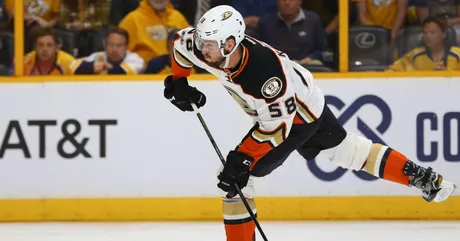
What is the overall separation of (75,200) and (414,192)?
2167 mm

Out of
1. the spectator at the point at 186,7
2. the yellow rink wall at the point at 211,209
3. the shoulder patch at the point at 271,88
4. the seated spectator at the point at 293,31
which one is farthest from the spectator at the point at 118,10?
the shoulder patch at the point at 271,88

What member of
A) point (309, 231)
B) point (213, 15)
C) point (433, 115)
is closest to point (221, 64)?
point (213, 15)

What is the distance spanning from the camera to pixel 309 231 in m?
6.28

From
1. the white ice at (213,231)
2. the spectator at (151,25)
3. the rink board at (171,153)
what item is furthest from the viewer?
the spectator at (151,25)

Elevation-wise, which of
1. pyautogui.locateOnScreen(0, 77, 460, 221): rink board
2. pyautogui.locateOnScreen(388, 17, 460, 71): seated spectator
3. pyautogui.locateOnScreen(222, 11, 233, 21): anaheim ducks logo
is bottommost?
pyautogui.locateOnScreen(0, 77, 460, 221): rink board

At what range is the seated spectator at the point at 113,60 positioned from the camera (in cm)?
676

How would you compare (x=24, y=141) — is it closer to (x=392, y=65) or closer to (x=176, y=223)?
(x=176, y=223)

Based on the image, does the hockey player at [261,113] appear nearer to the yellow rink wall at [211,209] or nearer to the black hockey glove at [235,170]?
the black hockey glove at [235,170]

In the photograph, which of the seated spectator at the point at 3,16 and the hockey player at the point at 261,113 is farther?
the seated spectator at the point at 3,16

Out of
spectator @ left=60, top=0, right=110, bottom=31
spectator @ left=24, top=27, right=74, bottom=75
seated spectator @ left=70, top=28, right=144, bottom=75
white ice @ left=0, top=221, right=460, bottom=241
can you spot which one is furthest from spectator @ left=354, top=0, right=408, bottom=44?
spectator @ left=24, top=27, right=74, bottom=75

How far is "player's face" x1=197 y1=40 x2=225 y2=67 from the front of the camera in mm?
4723

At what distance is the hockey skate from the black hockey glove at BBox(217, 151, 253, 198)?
41.2 inches

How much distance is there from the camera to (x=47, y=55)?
6789 mm

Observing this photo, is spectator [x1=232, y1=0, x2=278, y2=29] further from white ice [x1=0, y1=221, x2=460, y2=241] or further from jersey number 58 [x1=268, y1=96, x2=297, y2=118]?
jersey number 58 [x1=268, y1=96, x2=297, y2=118]
